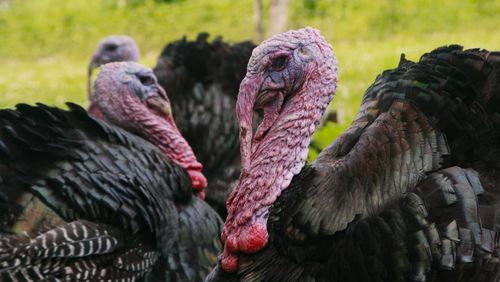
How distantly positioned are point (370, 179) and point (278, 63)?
534 mm

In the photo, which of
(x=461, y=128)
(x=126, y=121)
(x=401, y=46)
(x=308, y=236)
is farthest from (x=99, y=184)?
(x=401, y=46)

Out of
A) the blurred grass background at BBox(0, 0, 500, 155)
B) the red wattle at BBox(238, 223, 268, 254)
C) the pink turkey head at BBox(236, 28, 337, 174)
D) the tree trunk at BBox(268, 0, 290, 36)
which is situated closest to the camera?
the red wattle at BBox(238, 223, 268, 254)

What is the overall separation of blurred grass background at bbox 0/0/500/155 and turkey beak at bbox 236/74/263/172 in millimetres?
5843

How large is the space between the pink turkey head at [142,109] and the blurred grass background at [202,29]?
4237 mm

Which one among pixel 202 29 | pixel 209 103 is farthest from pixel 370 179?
pixel 202 29

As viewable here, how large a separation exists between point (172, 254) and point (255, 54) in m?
1.37

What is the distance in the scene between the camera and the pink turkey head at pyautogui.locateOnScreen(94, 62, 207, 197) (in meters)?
5.06

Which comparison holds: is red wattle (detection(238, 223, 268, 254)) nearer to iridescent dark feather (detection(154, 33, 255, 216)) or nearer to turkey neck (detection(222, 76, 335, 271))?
turkey neck (detection(222, 76, 335, 271))

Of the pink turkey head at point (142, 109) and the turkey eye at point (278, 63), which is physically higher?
the turkey eye at point (278, 63)

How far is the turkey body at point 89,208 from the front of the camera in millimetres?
4055

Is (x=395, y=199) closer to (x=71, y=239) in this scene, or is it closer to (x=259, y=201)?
(x=259, y=201)

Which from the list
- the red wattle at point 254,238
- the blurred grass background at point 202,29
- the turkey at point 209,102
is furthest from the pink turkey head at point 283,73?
the blurred grass background at point 202,29

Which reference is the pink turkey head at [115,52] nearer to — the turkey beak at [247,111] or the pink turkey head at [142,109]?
the pink turkey head at [142,109]

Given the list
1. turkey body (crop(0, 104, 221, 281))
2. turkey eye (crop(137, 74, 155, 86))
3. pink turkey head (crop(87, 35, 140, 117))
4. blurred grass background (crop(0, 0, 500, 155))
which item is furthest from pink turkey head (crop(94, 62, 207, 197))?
blurred grass background (crop(0, 0, 500, 155))
